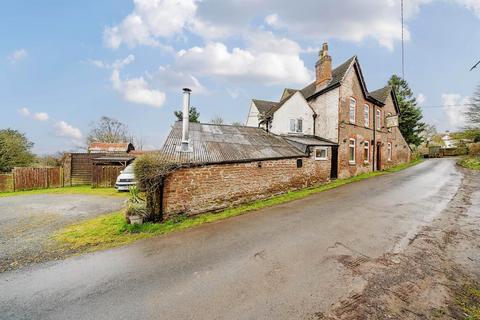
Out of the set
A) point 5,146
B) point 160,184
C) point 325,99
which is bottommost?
point 160,184

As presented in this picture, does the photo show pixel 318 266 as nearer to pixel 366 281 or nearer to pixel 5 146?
pixel 366 281

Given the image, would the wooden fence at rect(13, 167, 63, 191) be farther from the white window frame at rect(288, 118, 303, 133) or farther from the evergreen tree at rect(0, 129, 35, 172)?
the white window frame at rect(288, 118, 303, 133)

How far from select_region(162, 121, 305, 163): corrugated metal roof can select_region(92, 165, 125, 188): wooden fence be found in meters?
10.4

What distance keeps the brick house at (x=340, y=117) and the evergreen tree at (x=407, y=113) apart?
11.3 metres

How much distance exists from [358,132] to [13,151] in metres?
35.4

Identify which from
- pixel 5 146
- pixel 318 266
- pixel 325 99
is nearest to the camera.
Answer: pixel 318 266

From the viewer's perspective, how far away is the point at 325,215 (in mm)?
8078

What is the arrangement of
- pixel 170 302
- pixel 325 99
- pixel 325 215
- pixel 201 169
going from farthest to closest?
pixel 325 99
pixel 201 169
pixel 325 215
pixel 170 302

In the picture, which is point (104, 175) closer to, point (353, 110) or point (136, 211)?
point (136, 211)

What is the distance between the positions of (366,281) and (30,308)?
19.3ft

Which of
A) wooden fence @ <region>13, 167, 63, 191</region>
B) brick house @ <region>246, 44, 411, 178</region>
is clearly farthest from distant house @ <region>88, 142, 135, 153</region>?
brick house @ <region>246, 44, 411, 178</region>

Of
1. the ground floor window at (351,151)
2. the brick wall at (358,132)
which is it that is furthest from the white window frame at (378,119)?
the ground floor window at (351,151)

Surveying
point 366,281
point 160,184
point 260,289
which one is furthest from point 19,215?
point 366,281

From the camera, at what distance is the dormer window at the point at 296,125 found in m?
18.6
